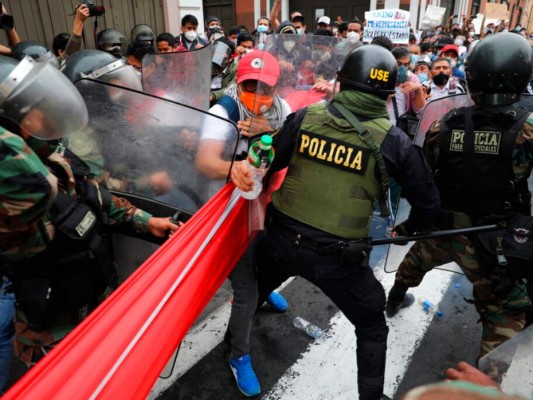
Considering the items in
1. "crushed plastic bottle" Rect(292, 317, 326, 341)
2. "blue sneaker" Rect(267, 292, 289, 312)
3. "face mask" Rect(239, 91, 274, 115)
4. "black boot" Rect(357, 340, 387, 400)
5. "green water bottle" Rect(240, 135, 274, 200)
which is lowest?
"crushed plastic bottle" Rect(292, 317, 326, 341)

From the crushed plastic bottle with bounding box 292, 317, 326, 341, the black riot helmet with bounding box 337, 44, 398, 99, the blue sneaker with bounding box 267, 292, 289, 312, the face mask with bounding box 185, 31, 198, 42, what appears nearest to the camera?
the black riot helmet with bounding box 337, 44, 398, 99

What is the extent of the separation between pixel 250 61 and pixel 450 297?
2.42 metres

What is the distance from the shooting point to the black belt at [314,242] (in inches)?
76.9

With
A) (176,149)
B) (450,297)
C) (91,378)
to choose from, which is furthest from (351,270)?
(450,297)

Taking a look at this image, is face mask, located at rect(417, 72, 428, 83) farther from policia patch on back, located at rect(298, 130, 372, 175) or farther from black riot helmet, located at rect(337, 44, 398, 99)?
policia patch on back, located at rect(298, 130, 372, 175)

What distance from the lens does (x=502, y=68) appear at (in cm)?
204

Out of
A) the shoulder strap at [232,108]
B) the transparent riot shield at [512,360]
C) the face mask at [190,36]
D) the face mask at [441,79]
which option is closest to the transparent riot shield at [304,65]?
the shoulder strap at [232,108]

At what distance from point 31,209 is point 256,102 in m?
1.24

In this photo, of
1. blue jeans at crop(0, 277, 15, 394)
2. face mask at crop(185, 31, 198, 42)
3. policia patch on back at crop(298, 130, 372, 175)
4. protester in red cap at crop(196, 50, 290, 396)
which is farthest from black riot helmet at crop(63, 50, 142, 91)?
face mask at crop(185, 31, 198, 42)

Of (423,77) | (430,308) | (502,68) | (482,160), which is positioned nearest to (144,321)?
(482,160)

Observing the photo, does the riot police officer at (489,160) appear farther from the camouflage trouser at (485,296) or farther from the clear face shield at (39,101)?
the clear face shield at (39,101)

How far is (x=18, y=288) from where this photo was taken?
1659 millimetres

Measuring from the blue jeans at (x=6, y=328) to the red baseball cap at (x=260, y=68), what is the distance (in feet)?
5.20

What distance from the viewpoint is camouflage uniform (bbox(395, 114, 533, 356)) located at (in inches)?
80.0
